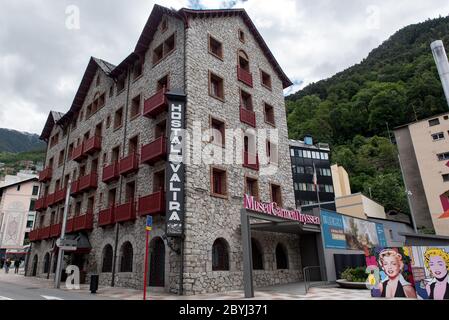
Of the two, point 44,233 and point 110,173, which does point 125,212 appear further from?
point 44,233

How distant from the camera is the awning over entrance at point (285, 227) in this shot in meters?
16.3

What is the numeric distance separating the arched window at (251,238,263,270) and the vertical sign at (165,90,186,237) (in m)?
5.37

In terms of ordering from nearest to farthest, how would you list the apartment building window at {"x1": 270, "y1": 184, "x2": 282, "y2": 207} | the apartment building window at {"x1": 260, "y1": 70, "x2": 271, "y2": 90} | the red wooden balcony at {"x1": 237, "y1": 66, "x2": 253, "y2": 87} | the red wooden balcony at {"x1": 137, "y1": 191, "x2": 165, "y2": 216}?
the red wooden balcony at {"x1": 137, "y1": 191, "x2": 165, "y2": 216}
the apartment building window at {"x1": 270, "y1": 184, "x2": 282, "y2": 207}
the red wooden balcony at {"x1": 237, "y1": 66, "x2": 253, "y2": 87}
the apartment building window at {"x1": 260, "y1": 70, "x2": 271, "y2": 90}

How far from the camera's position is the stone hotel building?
1591cm

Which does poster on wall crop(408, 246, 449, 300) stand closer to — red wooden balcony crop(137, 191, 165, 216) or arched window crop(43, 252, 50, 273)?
red wooden balcony crop(137, 191, 165, 216)

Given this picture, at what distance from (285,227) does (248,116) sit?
7.65m

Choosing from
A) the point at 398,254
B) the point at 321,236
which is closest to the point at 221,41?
the point at 321,236

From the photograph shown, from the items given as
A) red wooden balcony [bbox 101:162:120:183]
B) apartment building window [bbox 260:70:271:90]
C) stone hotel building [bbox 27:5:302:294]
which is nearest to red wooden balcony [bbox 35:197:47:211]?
stone hotel building [bbox 27:5:302:294]

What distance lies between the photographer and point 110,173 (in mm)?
20766

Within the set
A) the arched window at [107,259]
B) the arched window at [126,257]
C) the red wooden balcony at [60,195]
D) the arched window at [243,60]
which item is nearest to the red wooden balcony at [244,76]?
the arched window at [243,60]

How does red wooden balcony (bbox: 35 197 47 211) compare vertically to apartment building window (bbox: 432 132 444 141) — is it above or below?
below

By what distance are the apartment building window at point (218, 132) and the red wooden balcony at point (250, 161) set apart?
Answer: 5.80ft

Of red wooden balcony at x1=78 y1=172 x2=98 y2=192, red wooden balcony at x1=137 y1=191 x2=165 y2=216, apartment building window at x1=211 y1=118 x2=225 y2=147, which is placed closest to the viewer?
red wooden balcony at x1=137 y1=191 x2=165 y2=216

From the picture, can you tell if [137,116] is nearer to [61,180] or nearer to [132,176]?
[132,176]
